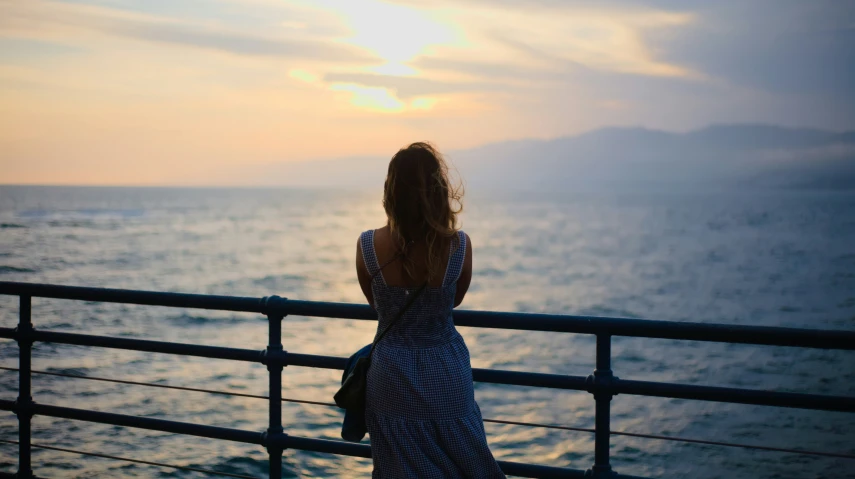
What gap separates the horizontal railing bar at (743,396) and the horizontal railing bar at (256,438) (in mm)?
360

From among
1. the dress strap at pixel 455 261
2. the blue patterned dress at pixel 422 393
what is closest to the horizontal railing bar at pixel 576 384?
the blue patterned dress at pixel 422 393

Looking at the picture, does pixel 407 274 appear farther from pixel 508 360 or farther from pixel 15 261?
pixel 15 261

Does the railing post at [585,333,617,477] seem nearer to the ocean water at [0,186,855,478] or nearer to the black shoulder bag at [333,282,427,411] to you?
the black shoulder bag at [333,282,427,411]

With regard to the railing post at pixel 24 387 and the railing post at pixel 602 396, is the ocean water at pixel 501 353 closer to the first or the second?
the railing post at pixel 24 387

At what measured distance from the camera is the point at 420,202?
260 cm

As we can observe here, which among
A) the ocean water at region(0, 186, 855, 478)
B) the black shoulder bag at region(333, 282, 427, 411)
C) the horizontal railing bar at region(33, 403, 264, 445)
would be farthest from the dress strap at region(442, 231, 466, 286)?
the ocean water at region(0, 186, 855, 478)

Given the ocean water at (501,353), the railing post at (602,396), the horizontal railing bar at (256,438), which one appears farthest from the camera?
the ocean water at (501,353)

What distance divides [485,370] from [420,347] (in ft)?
1.55

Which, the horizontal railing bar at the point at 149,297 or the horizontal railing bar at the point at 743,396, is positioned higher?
the horizontal railing bar at the point at 149,297

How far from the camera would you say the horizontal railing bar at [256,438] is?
10.0 feet

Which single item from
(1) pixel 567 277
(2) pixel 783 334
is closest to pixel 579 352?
(2) pixel 783 334

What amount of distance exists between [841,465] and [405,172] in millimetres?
13926

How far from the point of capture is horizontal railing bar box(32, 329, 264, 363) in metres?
3.45

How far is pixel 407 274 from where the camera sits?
2.69m
